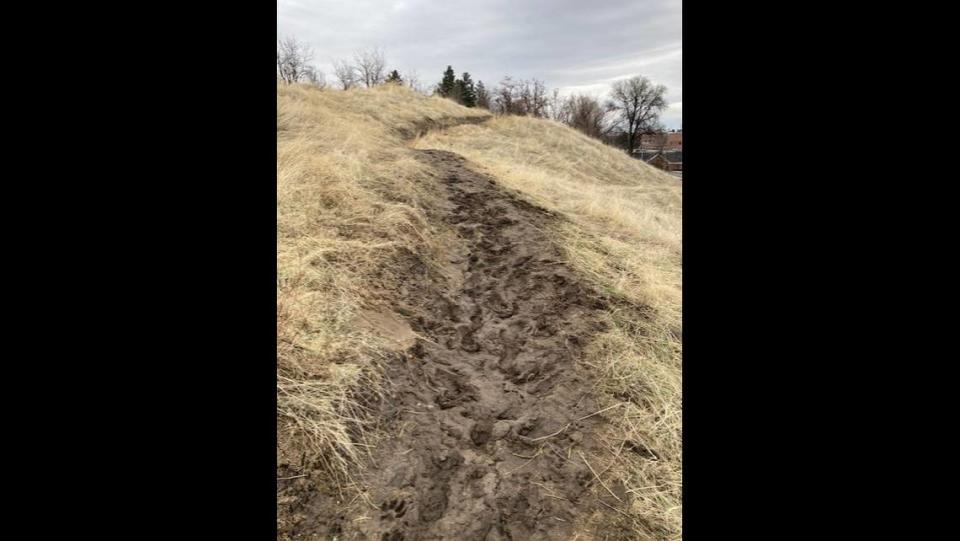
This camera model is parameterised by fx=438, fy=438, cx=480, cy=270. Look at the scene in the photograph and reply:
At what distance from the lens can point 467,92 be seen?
31.2 metres

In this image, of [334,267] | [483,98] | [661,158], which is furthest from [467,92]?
[334,267]

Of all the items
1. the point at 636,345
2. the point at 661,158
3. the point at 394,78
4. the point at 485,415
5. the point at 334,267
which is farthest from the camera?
the point at 661,158

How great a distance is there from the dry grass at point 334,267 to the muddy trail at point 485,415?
0.22 m

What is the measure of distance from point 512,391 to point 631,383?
35.4 inches

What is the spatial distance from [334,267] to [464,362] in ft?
4.77

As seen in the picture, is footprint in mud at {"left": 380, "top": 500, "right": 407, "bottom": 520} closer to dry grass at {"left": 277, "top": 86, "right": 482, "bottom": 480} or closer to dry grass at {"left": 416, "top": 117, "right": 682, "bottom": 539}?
dry grass at {"left": 277, "top": 86, "right": 482, "bottom": 480}

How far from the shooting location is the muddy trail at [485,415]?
2.23 metres

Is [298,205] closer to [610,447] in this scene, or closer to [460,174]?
[460,174]

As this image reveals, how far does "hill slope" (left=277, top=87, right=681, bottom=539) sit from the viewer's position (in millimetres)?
2281

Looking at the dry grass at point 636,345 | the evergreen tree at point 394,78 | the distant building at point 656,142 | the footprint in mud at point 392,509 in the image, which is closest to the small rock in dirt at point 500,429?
the dry grass at point 636,345

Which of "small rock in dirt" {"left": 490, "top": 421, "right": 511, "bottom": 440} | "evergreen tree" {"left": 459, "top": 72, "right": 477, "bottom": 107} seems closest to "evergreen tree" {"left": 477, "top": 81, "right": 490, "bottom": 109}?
"evergreen tree" {"left": 459, "top": 72, "right": 477, "bottom": 107}

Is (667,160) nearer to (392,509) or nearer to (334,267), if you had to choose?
(334,267)

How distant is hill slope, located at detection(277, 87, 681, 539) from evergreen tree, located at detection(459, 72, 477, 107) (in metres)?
22.2

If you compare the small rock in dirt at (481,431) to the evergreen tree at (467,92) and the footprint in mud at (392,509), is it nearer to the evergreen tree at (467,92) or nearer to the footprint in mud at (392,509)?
the footprint in mud at (392,509)
